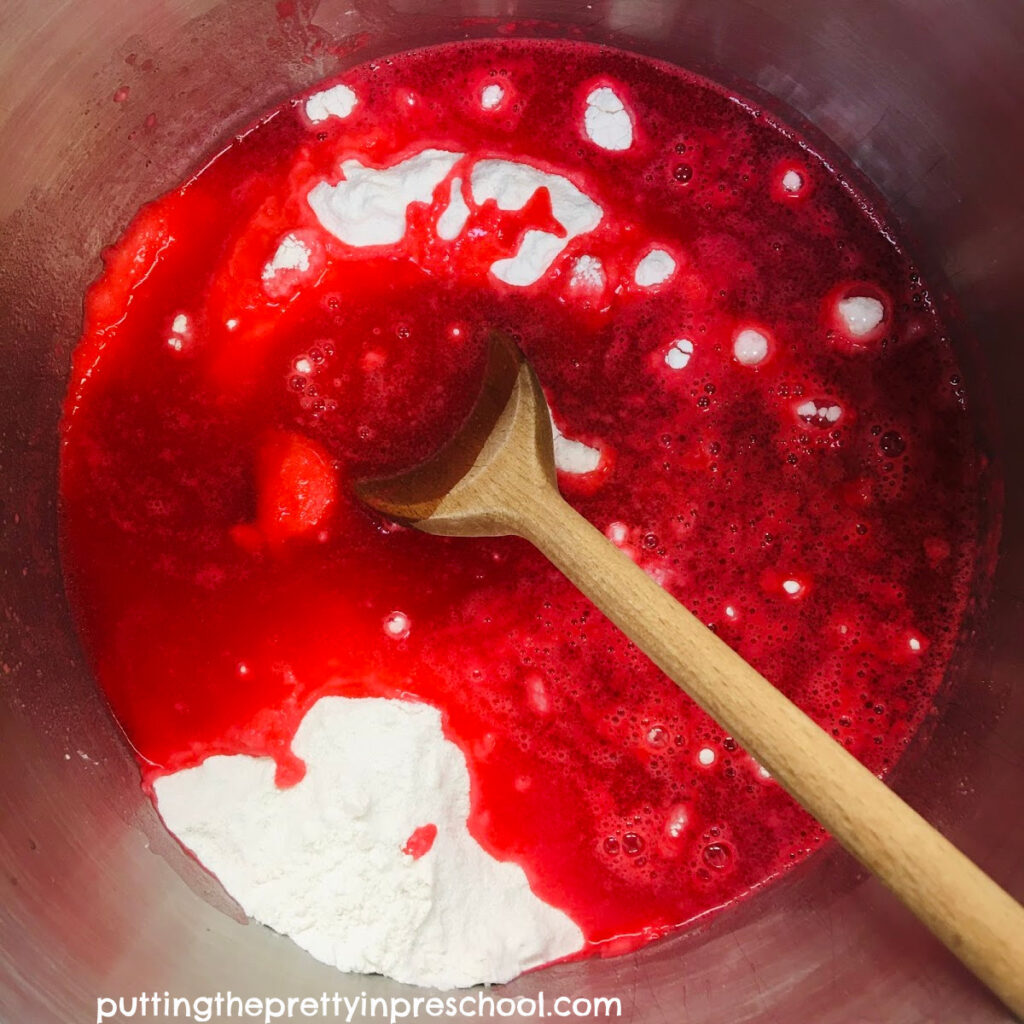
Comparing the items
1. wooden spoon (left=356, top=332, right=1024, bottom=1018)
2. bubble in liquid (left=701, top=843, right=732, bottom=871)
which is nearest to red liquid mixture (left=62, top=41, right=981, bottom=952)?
bubble in liquid (left=701, top=843, right=732, bottom=871)

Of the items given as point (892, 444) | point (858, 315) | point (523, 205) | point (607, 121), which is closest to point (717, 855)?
point (892, 444)

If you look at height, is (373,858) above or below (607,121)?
below

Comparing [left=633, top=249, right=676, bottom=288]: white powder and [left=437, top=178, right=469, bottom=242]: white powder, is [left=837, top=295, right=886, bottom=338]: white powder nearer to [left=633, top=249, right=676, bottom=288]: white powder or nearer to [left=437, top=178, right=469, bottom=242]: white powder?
[left=633, top=249, right=676, bottom=288]: white powder

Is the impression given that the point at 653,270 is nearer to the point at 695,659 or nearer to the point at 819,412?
the point at 819,412

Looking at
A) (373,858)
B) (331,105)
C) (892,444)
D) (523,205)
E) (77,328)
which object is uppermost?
(331,105)

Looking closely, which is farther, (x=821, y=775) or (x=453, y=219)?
(x=453, y=219)

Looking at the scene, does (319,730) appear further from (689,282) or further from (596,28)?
(596,28)

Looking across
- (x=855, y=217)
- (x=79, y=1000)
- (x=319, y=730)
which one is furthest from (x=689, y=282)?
(x=79, y=1000)
